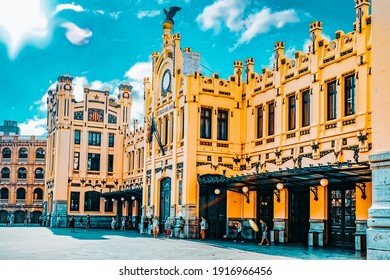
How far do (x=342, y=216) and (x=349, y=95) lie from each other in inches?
199

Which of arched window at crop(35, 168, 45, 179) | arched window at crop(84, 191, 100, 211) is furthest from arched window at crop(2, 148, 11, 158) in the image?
arched window at crop(84, 191, 100, 211)

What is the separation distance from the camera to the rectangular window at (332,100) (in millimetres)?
25734

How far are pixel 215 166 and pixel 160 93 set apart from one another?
723cm

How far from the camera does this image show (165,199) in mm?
35594

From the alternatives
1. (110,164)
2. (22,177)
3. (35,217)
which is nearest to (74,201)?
(110,164)

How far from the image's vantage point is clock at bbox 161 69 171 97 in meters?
35.8

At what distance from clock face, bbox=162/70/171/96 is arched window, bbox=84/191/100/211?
18.4m

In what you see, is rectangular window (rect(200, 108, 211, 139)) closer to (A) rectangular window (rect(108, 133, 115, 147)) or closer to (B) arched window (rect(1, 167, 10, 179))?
(A) rectangular window (rect(108, 133, 115, 147))

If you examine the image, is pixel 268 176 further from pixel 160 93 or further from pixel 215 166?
pixel 160 93

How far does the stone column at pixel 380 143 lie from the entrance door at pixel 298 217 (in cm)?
1655

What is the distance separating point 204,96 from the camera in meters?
32.9

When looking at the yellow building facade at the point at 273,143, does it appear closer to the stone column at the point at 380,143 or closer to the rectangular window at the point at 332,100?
the rectangular window at the point at 332,100

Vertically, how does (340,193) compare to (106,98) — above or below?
below
